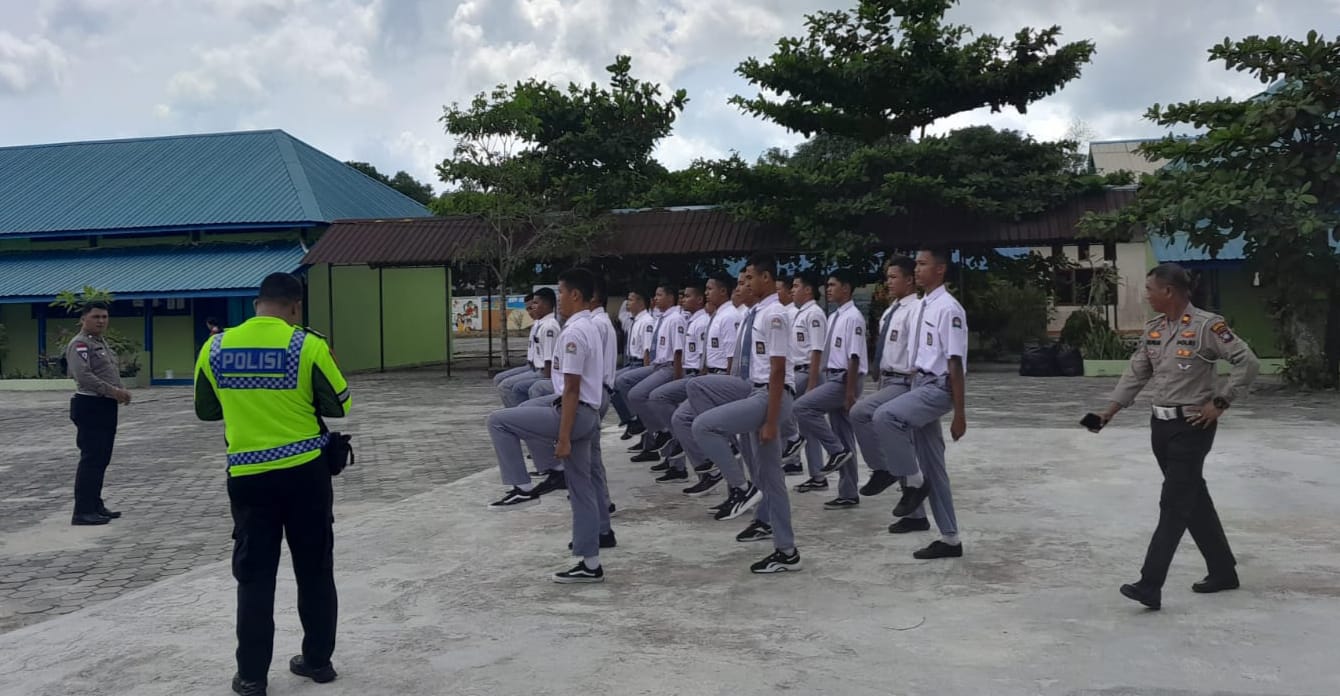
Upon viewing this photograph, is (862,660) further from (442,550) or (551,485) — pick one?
(551,485)

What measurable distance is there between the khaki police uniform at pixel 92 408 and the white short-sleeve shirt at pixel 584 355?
424 centimetres

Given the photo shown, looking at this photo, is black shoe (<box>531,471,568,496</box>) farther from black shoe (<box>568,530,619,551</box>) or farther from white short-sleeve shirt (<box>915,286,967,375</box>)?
white short-sleeve shirt (<box>915,286,967,375</box>)

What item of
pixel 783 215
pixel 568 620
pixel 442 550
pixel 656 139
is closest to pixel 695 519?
pixel 442 550

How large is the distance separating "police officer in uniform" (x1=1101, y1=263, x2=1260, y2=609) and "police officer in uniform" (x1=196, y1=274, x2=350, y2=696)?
3.90 meters

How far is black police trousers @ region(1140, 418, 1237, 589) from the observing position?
17.1ft

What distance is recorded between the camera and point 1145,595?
520 centimetres

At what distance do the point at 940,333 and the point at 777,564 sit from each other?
179cm

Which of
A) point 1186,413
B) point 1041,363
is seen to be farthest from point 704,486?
point 1041,363

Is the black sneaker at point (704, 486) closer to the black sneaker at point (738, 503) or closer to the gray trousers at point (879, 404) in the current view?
the black sneaker at point (738, 503)

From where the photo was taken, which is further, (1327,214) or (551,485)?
(1327,214)

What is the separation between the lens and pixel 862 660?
460cm

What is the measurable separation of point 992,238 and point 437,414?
12781mm

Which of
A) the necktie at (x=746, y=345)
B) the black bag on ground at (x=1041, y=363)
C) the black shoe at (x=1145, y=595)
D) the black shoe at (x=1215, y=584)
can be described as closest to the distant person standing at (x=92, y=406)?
the necktie at (x=746, y=345)

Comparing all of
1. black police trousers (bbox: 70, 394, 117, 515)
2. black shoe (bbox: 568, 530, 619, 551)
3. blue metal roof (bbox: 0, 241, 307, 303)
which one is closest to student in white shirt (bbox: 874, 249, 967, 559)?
black shoe (bbox: 568, 530, 619, 551)
